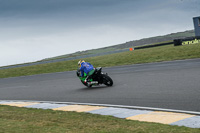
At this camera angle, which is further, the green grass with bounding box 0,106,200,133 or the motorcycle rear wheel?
the motorcycle rear wheel

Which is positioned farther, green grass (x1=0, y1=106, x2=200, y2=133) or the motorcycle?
the motorcycle

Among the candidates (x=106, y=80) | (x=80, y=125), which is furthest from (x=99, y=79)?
(x=80, y=125)

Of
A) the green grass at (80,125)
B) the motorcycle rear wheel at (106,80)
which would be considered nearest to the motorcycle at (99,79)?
the motorcycle rear wheel at (106,80)

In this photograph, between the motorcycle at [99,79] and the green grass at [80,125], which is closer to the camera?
the green grass at [80,125]

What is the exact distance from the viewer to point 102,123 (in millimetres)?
7418

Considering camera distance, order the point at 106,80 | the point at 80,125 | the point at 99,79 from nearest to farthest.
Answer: the point at 80,125, the point at 106,80, the point at 99,79

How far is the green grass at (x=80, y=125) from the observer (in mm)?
6430

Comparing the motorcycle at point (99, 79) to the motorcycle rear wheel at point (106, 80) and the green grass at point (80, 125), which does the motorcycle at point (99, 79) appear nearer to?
the motorcycle rear wheel at point (106, 80)

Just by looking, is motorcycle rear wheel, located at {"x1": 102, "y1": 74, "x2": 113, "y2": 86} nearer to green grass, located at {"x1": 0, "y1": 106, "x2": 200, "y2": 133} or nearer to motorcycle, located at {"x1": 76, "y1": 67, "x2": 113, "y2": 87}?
motorcycle, located at {"x1": 76, "y1": 67, "x2": 113, "y2": 87}

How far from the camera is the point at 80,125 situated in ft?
23.9

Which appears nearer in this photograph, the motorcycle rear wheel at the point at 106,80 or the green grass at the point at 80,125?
the green grass at the point at 80,125

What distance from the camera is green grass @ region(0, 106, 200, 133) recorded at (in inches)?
253

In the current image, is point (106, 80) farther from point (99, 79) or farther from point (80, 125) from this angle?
point (80, 125)

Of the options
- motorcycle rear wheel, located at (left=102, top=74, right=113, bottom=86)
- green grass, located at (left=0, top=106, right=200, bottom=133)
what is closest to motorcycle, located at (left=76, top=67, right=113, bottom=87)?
motorcycle rear wheel, located at (left=102, top=74, right=113, bottom=86)
